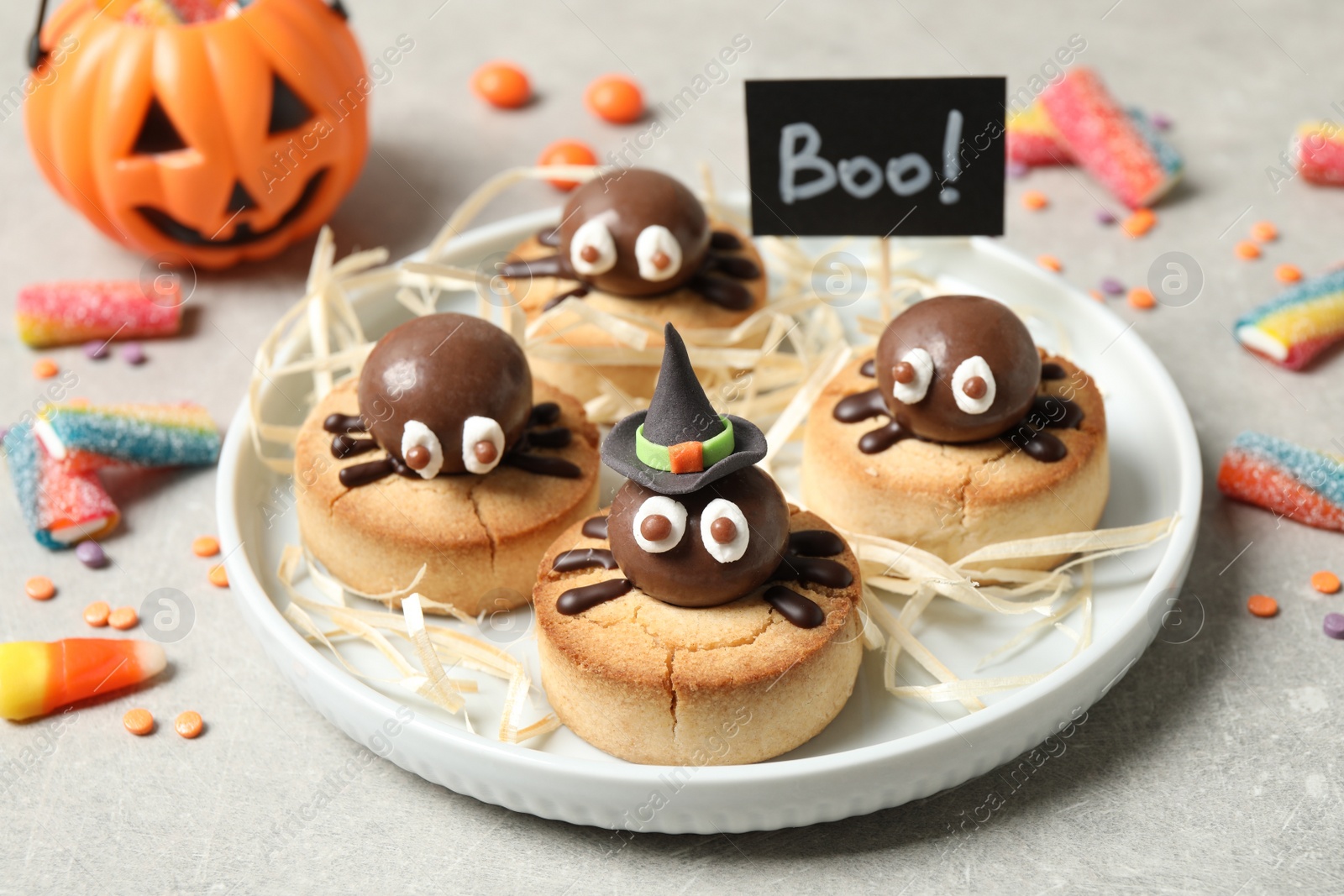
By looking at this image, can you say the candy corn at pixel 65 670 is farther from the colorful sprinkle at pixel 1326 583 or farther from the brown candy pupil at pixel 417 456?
the colorful sprinkle at pixel 1326 583

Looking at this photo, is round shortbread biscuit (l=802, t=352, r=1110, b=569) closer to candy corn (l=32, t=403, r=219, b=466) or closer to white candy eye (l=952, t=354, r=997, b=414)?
white candy eye (l=952, t=354, r=997, b=414)

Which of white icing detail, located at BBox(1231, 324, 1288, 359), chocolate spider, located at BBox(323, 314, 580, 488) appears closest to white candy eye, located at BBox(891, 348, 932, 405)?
chocolate spider, located at BBox(323, 314, 580, 488)

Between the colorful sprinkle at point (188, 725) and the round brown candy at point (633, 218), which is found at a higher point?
the round brown candy at point (633, 218)

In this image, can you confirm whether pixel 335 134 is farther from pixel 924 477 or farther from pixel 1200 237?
pixel 1200 237

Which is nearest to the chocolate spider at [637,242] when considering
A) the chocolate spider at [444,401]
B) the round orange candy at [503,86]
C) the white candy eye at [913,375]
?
the chocolate spider at [444,401]

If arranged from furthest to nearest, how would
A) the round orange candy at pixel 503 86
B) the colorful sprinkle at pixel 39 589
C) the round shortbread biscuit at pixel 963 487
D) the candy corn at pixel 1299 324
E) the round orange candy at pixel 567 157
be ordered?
the round orange candy at pixel 503 86 < the round orange candy at pixel 567 157 < the candy corn at pixel 1299 324 < the colorful sprinkle at pixel 39 589 < the round shortbread biscuit at pixel 963 487
